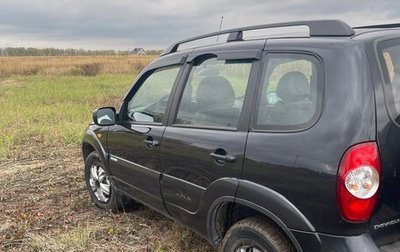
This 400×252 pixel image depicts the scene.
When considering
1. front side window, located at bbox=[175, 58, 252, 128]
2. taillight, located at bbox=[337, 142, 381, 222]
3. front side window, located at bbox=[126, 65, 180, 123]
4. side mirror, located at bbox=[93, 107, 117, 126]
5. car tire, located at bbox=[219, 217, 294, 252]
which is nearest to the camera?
taillight, located at bbox=[337, 142, 381, 222]

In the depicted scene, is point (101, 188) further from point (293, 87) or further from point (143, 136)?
point (293, 87)

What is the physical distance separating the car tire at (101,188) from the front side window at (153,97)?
0.89 metres

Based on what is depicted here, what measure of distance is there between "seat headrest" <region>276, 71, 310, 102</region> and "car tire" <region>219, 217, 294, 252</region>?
77cm

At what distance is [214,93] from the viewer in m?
3.28

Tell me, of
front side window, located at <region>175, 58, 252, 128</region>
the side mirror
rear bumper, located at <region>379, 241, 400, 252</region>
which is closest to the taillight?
rear bumper, located at <region>379, 241, 400, 252</region>

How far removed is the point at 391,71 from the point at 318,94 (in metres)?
0.40

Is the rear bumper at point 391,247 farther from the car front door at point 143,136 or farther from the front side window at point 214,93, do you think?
the car front door at point 143,136

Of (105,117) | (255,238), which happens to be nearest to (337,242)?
(255,238)

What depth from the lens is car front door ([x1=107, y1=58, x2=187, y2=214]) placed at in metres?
3.61

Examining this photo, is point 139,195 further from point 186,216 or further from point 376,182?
point 376,182

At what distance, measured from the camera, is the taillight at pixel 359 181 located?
87.0 inches

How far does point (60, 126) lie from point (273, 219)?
815cm

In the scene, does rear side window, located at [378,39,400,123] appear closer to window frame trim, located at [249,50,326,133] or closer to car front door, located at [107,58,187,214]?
window frame trim, located at [249,50,326,133]

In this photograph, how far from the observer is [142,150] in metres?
3.74
